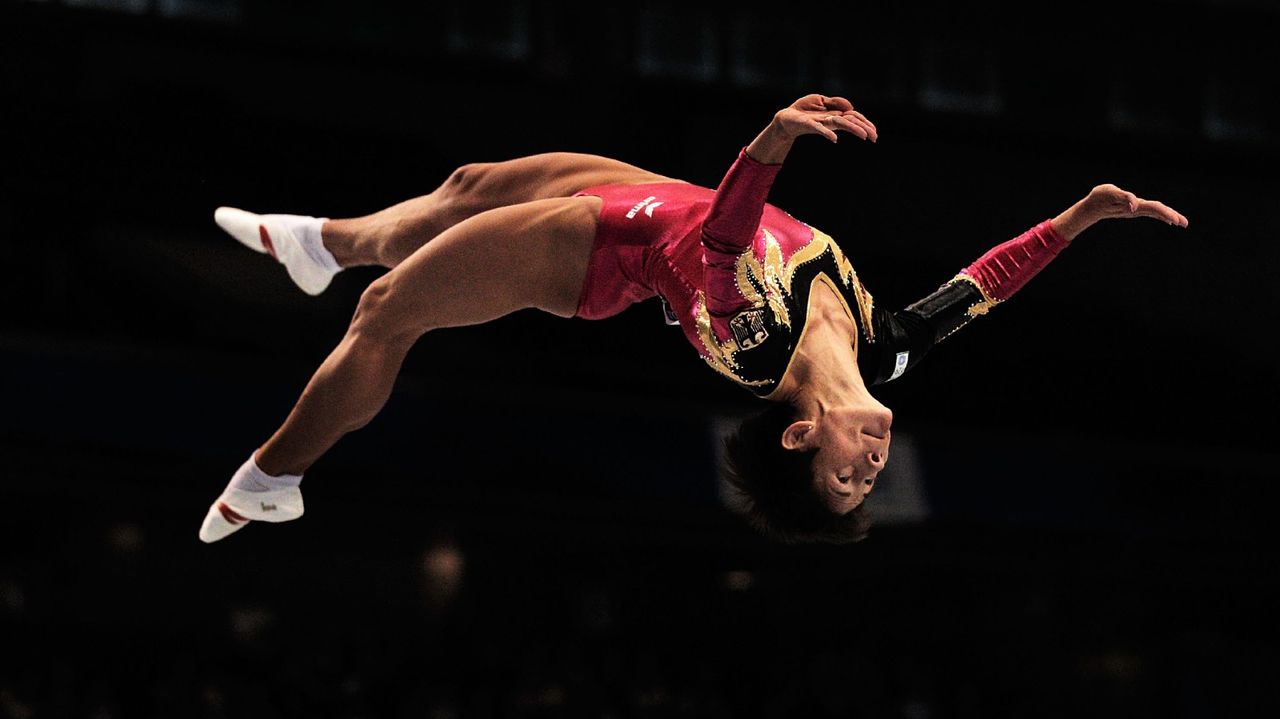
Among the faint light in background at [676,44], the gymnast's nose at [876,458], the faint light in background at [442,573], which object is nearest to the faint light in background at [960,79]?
the faint light in background at [676,44]

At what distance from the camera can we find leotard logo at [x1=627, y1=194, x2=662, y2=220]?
10.3ft

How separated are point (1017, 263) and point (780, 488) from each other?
736 mm

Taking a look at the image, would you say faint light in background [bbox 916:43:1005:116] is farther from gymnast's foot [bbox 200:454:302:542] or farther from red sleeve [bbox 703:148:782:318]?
gymnast's foot [bbox 200:454:302:542]

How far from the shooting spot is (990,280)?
10.7 feet

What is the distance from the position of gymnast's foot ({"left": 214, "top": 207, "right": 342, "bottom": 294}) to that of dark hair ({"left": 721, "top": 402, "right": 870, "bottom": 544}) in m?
1.11

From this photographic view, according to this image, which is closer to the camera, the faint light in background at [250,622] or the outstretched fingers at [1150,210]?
the outstretched fingers at [1150,210]

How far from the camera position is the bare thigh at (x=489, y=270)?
307cm

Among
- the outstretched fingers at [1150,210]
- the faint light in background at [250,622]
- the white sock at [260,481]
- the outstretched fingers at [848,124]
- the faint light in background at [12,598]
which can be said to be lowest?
the faint light in background at [250,622]

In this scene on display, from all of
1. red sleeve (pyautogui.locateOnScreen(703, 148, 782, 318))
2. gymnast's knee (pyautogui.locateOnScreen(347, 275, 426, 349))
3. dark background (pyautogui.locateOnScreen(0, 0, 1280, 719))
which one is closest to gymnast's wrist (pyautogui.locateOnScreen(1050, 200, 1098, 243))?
red sleeve (pyautogui.locateOnScreen(703, 148, 782, 318))

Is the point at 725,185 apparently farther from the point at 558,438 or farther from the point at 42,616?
the point at 42,616

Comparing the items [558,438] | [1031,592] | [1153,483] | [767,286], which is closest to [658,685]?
[558,438]

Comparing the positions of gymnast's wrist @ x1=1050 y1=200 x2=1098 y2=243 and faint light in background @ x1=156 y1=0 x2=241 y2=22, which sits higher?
gymnast's wrist @ x1=1050 y1=200 x2=1098 y2=243

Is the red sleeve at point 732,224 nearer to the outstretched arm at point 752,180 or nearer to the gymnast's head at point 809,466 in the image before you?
the outstretched arm at point 752,180

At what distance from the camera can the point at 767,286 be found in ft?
9.39
